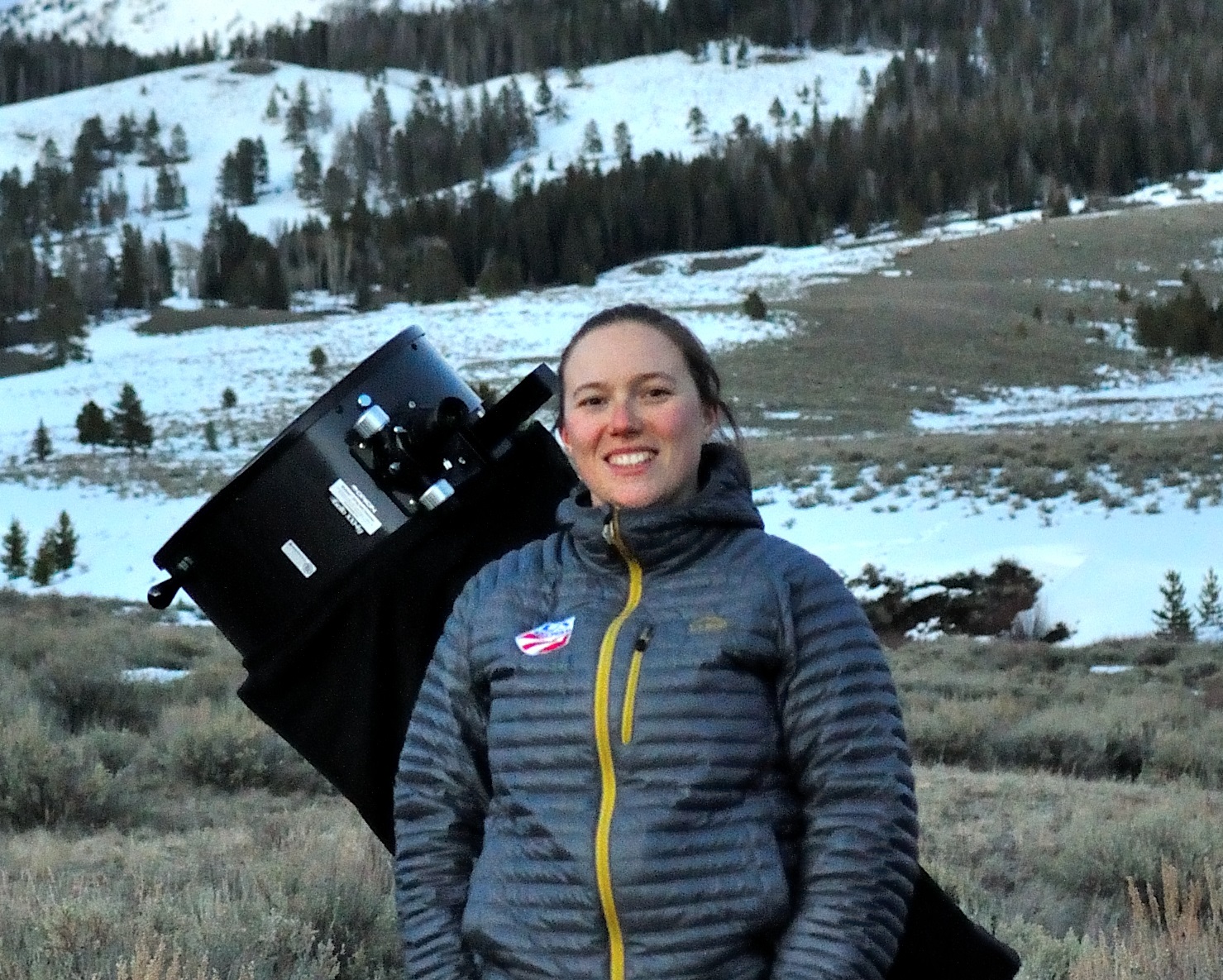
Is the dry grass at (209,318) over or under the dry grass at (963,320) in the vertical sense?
over

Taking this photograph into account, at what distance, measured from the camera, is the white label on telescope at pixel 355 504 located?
254cm

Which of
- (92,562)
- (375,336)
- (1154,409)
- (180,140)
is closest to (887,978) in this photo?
(92,562)

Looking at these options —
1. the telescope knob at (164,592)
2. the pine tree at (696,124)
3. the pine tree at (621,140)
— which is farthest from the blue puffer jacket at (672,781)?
the pine tree at (696,124)

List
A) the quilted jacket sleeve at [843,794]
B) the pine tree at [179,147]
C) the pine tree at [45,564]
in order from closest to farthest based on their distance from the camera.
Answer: the quilted jacket sleeve at [843,794] < the pine tree at [45,564] < the pine tree at [179,147]

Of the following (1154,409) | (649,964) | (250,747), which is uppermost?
(649,964)

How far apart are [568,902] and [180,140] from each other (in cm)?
11973

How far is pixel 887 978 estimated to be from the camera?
2236mm

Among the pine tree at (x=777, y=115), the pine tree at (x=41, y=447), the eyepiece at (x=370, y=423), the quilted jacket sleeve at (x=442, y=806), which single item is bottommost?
the pine tree at (x=41, y=447)

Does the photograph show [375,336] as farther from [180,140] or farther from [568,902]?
[180,140]

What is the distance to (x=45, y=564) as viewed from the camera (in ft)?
49.2

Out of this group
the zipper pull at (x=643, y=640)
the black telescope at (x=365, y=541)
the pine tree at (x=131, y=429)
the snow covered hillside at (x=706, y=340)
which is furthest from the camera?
the pine tree at (x=131, y=429)

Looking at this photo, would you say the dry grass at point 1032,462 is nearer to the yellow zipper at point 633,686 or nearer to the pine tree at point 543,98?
the yellow zipper at point 633,686

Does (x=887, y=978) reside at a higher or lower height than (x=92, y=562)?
higher

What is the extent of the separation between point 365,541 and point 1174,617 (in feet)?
30.5
